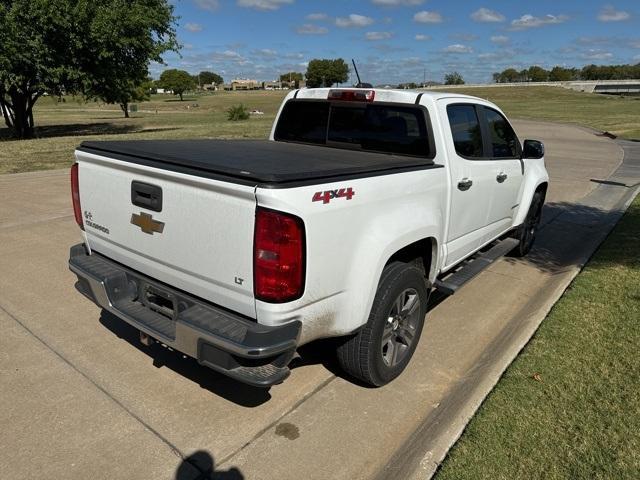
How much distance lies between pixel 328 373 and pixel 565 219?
241 inches

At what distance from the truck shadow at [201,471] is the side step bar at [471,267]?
198cm

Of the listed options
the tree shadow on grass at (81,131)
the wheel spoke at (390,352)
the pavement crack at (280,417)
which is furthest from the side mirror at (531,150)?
the tree shadow on grass at (81,131)

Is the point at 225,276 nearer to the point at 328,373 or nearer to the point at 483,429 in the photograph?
the point at 328,373

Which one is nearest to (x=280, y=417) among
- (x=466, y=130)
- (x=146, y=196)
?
(x=146, y=196)

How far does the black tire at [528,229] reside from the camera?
5629 millimetres

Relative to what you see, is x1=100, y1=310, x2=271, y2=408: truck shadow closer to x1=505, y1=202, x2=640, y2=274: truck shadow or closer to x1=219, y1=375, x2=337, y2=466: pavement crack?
x1=219, y1=375, x2=337, y2=466: pavement crack

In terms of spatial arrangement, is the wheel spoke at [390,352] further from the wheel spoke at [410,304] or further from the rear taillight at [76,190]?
the rear taillight at [76,190]

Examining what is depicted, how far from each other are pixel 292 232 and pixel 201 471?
1.32 m

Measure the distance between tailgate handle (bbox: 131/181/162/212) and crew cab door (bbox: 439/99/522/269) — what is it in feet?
6.68

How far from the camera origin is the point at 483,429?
2.81 m

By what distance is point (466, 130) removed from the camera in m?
4.04

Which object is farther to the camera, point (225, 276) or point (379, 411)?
point (379, 411)

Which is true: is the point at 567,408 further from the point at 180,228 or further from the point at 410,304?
the point at 180,228

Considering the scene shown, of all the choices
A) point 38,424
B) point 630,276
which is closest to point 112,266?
point 38,424
